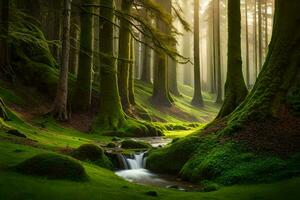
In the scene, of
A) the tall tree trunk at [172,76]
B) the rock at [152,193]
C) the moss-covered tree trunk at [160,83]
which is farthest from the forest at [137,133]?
the tall tree trunk at [172,76]

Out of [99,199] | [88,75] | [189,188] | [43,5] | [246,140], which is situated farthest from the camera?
[43,5]

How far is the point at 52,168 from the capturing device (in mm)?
8672

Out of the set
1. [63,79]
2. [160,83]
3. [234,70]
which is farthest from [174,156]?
[160,83]

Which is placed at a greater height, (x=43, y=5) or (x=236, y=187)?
(x=43, y=5)

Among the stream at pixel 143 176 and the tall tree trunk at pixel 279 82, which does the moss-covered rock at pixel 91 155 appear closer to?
the stream at pixel 143 176

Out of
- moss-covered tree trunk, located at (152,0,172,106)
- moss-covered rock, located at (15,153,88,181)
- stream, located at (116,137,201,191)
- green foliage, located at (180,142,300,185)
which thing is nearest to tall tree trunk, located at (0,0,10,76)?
stream, located at (116,137,201,191)

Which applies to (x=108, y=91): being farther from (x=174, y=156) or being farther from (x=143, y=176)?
(x=143, y=176)

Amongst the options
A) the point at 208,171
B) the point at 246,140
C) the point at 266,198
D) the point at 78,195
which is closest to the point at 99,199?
the point at 78,195

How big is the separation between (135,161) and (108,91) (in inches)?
328

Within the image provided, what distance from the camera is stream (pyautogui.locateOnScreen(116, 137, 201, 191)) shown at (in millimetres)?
10971

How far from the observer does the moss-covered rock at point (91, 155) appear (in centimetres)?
1239

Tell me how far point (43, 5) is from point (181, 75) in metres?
67.7

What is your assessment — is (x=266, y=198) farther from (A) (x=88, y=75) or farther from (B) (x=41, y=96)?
→ (B) (x=41, y=96)

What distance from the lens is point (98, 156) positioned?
12766 mm
